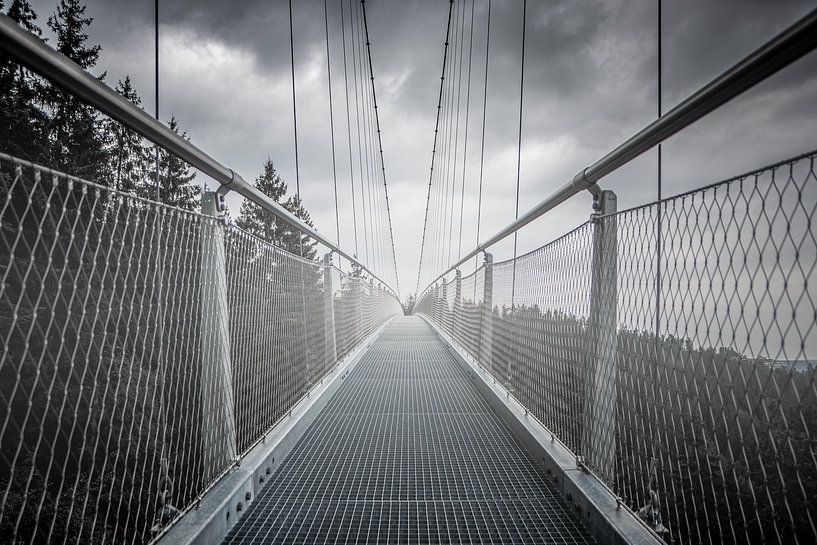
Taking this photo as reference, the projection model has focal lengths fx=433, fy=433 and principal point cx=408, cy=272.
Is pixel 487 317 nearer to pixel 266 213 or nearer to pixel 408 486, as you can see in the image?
pixel 408 486

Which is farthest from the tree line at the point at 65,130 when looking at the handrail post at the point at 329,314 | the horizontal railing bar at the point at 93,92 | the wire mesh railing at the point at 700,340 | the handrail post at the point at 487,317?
the wire mesh railing at the point at 700,340

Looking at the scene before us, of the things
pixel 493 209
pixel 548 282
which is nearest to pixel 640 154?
pixel 548 282

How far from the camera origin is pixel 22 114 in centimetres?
1010

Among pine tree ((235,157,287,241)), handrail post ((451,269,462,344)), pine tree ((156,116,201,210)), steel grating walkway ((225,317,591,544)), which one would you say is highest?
pine tree ((235,157,287,241))

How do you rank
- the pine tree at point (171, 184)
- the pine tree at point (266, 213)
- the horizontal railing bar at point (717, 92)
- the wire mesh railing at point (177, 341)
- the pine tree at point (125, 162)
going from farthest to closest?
the pine tree at point (266, 213), the pine tree at point (125, 162), the pine tree at point (171, 184), the wire mesh railing at point (177, 341), the horizontal railing bar at point (717, 92)

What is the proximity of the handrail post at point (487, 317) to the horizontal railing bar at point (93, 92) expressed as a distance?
101 inches

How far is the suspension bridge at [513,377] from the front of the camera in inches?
38.1

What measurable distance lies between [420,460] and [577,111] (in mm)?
4344

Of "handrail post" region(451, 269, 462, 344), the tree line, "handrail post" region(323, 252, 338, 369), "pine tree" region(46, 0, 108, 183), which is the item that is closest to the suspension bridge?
"handrail post" region(323, 252, 338, 369)

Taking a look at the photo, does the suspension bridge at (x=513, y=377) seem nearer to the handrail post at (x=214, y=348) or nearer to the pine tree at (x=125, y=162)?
the handrail post at (x=214, y=348)

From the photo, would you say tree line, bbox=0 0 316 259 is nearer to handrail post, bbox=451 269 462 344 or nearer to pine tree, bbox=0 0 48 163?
pine tree, bbox=0 0 48 163

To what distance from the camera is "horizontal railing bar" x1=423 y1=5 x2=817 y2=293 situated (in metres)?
0.88

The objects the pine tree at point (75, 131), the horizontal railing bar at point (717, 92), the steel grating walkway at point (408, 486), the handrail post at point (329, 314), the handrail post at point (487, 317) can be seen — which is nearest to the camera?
the horizontal railing bar at point (717, 92)

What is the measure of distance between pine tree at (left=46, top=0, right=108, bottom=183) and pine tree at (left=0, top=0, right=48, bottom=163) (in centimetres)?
28
